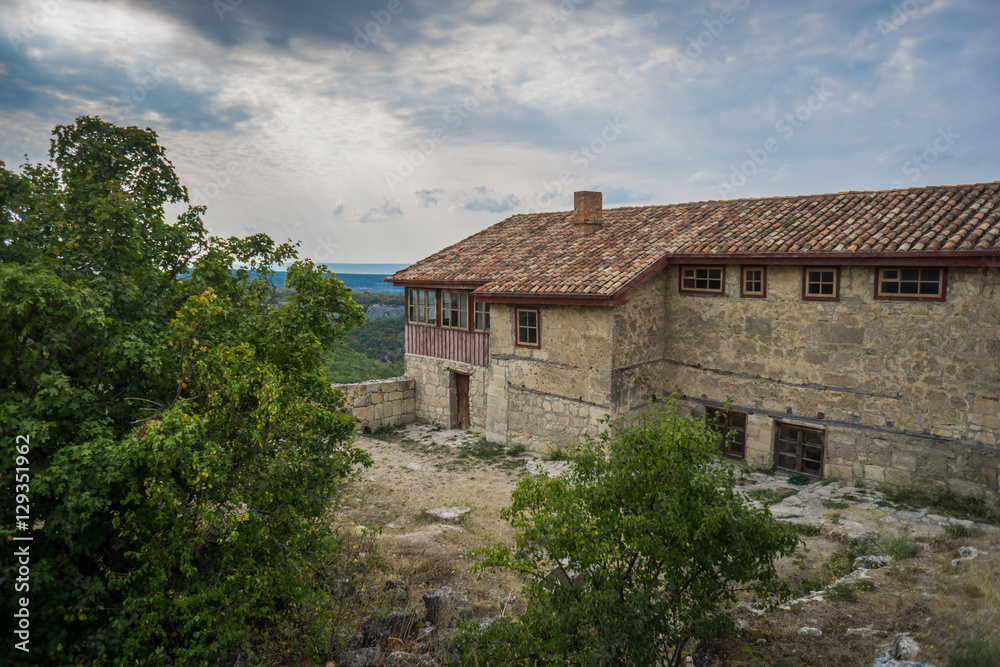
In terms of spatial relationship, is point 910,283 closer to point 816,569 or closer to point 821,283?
point 821,283

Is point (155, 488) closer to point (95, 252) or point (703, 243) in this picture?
point (95, 252)

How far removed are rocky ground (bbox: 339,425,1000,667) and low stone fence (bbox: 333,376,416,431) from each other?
4117 mm

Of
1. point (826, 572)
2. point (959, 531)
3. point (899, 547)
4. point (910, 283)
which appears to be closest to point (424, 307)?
point (910, 283)

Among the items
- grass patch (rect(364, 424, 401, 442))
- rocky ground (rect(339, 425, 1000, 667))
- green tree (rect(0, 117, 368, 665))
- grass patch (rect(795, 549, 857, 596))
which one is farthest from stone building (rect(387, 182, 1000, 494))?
green tree (rect(0, 117, 368, 665))

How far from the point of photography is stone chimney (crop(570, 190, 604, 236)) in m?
17.8

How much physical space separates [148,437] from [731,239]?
1242 cm

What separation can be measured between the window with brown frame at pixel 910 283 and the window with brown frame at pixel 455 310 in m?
10.5

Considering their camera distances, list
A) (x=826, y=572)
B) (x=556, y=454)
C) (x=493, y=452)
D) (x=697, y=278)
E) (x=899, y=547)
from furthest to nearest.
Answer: (x=493, y=452), (x=556, y=454), (x=697, y=278), (x=899, y=547), (x=826, y=572)

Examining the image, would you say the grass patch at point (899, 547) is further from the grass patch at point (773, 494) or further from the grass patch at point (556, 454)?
the grass patch at point (556, 454)

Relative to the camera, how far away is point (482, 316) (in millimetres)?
17391

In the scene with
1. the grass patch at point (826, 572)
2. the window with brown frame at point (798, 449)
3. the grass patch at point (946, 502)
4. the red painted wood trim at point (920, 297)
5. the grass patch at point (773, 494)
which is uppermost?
the red painted wood trim at point (920, 297)

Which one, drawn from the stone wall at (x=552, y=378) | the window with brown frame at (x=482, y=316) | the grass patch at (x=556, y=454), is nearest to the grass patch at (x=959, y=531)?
the stone wall at (x=552, y=378)

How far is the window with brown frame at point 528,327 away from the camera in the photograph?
1502 centimetres

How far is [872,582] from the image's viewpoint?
786cm
